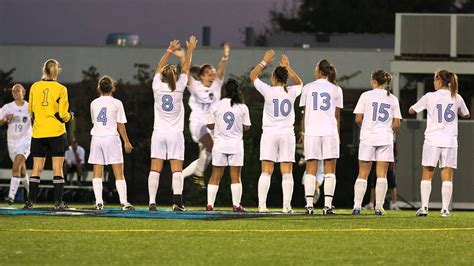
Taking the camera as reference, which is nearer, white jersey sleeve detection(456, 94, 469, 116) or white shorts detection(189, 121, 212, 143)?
white jersey sleeve detection(456, 94, 469, 116)

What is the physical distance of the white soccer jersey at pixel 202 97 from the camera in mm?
24031

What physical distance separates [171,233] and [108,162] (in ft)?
17.1

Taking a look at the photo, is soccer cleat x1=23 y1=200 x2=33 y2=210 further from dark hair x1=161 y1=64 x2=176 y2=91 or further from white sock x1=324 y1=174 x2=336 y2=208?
white sock x1=324 y1=174 x2=336 y2=208

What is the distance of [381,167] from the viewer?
2027 centimetres

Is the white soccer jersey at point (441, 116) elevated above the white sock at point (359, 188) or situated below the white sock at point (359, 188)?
above

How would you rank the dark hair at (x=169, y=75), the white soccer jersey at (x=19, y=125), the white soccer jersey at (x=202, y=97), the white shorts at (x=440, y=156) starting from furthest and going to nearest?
the white soccer jersey at (x=19, y=125)
the white soccer jersey at (x=202, y=97)
the dark hair at (x=169, y=75)
the white shorts at (x=440, y=156)

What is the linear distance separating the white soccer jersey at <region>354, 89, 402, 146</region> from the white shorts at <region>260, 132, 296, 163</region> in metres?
1.14

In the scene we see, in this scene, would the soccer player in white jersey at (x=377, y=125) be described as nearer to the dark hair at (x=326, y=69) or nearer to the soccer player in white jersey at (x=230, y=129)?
the dark hair at (x=326, y=69)

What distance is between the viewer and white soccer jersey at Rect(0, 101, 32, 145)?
26.4 meters

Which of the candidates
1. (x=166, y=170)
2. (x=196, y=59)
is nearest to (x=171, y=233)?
(x=166, y=170)

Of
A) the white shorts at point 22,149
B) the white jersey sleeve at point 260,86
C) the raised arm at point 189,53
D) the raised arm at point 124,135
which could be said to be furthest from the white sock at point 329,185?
the white shorts at point 22,149

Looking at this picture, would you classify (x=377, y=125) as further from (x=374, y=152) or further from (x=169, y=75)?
(x=169, y=75)

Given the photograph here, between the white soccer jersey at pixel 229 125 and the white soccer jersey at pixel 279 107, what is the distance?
0.56m

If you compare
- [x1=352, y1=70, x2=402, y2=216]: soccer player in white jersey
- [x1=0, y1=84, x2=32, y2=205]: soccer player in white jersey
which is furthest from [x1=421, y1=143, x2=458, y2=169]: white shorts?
[x1=0, y1=84, x2=32, y2=205]: soccer player in white jersey
